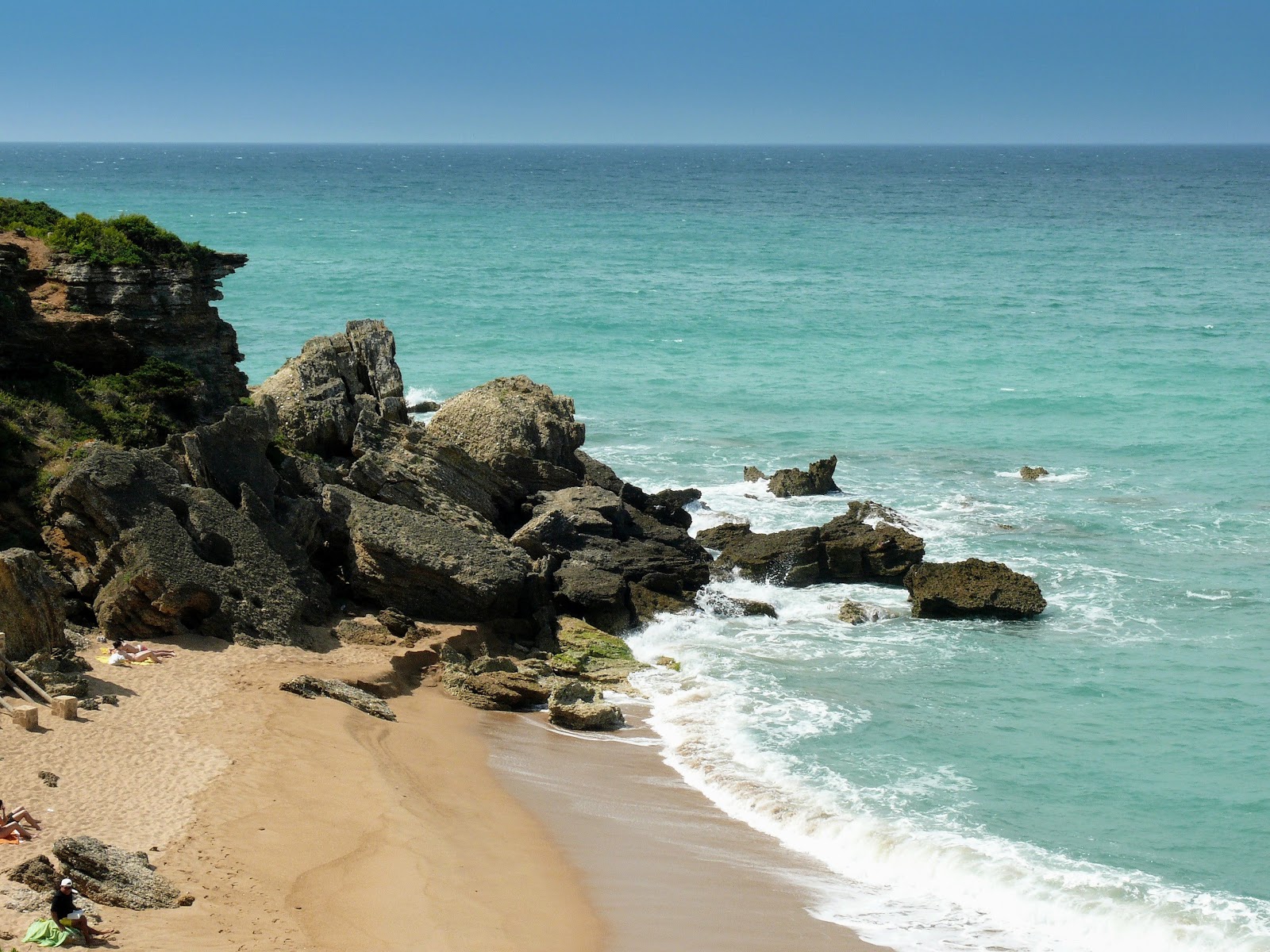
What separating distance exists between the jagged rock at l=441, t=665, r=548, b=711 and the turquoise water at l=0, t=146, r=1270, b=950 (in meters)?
2.33

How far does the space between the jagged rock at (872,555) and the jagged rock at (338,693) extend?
36.8ft

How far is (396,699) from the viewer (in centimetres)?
2098

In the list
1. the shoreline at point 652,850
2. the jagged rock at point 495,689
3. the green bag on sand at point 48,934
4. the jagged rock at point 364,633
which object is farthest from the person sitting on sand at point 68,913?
the jagged rock at point 364,633

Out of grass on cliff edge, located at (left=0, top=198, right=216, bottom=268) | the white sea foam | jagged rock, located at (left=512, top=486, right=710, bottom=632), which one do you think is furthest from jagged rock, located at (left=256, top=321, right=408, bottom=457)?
the white sea foam

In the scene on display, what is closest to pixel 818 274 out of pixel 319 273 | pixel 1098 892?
pixel 319 273

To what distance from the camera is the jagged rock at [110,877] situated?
13242 millimetres

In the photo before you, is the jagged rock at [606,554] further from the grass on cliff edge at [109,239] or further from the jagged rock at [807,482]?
the grass on cliff edge at [109,239]

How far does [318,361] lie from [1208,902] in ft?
69.2

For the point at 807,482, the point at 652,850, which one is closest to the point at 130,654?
the point at 652,850

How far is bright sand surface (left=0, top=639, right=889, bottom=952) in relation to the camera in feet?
46.2

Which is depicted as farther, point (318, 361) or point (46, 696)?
point (318, 361)

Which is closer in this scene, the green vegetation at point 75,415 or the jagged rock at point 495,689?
the jagged rock at point 495,689

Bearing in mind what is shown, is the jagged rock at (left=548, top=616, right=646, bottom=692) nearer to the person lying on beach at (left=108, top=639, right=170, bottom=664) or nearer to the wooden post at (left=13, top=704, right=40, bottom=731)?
the person lying on beach at (left=108, top=639, right=170, bottom=664)

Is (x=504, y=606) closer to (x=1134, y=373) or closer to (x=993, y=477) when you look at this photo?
(x=993, y=477)
